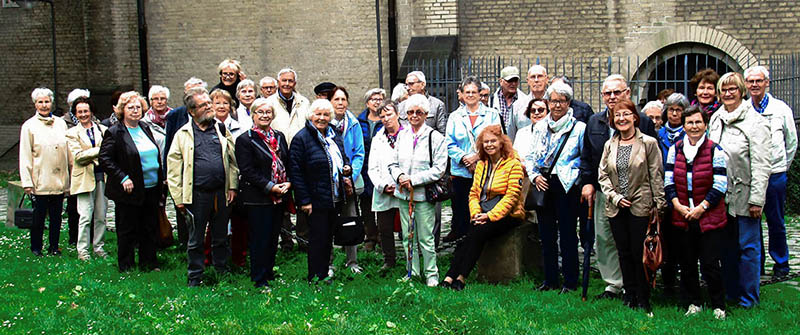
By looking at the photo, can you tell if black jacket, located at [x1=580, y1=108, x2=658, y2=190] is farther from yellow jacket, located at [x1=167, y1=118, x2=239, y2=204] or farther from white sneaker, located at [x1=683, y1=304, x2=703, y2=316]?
yellow jacket, located at [x1=167, y1=118, x2=239, y2=204]

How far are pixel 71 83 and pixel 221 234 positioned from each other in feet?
49.5

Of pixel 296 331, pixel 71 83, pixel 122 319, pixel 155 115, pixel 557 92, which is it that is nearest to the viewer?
pixel 296 331

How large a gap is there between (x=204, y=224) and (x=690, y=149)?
418 cm

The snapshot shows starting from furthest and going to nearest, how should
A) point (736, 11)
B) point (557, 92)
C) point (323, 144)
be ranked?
point (736, 11)
point (323, 144)
point (557, 92)

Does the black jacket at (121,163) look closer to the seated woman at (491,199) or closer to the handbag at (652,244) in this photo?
the seated woman at (491,199)

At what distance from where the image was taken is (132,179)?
819 centimetres

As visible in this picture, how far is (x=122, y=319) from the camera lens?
6.43 meters

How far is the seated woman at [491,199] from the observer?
722cm

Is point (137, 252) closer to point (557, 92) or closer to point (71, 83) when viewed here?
point (557, 92)

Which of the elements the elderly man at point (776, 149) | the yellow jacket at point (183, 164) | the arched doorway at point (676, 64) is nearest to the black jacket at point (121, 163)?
the yellow jacket at point (183, 164)

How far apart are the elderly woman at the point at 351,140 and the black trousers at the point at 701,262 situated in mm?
3030

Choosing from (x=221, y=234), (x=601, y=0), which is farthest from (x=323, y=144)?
(x=601, y=0)

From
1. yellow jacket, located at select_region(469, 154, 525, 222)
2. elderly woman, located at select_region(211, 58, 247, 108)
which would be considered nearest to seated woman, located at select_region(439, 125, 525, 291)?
yellow jacket, located at select_region(469, 154, 525, 222)

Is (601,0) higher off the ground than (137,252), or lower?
higher
